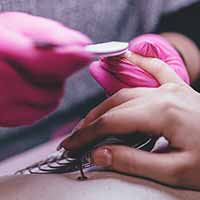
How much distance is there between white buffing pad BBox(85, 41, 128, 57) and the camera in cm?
33

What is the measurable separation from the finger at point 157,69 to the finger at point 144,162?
0.09 m

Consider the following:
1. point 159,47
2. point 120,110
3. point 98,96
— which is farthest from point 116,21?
point 120,110

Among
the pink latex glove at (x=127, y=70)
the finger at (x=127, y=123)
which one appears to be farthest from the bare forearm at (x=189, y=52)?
the finger at (x=127, y=123)

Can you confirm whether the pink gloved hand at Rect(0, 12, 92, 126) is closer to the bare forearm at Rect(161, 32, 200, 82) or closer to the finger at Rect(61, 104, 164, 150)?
the finger at Rect(61, 104, 164, 150)

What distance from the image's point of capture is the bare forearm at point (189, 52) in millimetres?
595

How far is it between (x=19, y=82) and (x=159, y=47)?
0.76 ft

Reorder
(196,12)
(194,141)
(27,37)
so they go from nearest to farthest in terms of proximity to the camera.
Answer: (27,37)
(194,141)
(196,12)

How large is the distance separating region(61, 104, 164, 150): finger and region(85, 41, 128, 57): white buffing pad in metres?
0.05

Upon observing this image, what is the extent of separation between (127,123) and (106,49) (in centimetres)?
7

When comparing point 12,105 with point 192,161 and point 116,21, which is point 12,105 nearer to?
point 192,161

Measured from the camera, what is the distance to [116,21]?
72 cm

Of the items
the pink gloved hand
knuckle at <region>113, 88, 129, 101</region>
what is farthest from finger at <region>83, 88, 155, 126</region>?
the pink gloved hand

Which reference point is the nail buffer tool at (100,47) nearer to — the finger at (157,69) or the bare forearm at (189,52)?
the finger at (157,69)

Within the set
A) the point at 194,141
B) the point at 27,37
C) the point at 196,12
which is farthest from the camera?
the point at 196,12
